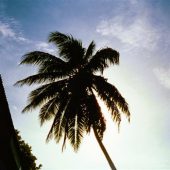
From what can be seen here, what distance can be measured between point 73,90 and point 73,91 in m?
0.06

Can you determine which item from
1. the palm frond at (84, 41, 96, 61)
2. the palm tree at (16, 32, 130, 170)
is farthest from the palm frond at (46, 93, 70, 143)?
the palm frond at (84, 41, 96, 61)

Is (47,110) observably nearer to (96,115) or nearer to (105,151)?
(96,115)

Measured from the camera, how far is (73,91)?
48.3 ft

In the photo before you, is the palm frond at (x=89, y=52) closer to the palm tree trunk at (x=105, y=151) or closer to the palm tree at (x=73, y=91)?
the palm tree at (x=73, y=91)

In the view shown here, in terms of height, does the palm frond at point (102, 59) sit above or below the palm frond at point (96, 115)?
above

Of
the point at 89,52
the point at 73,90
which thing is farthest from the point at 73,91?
the point at 89,52

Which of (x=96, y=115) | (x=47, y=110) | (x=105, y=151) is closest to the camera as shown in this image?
(x=105, y=151)

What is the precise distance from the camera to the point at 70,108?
14328 millimetres

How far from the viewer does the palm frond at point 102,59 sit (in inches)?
603

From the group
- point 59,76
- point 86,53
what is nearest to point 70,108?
point 59,76

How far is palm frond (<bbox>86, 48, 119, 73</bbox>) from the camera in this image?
603 inches

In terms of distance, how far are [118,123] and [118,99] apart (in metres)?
1.28

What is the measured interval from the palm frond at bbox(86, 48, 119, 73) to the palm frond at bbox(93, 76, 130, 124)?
90 cm

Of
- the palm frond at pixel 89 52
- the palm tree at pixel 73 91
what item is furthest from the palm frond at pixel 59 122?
the palm frond at pixel 89 52
